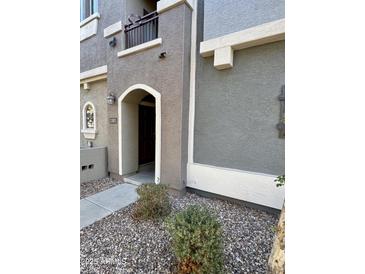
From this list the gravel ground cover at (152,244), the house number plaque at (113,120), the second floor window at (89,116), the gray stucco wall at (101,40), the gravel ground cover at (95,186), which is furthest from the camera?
the second floor window at (89,116)

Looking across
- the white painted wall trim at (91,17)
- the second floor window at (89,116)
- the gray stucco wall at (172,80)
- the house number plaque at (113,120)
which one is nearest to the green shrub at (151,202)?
the gray stucco wall at (172,80)

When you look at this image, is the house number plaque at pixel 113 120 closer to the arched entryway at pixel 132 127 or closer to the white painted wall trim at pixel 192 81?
the arched entryway at pixel 132 127

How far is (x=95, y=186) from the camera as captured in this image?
5406 mm

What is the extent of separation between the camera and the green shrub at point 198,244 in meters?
2.02

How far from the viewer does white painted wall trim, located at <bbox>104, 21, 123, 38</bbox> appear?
573cm

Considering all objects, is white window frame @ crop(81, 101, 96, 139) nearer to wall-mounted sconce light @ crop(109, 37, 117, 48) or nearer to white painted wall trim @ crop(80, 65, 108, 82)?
white painted wall trim @ crop(80, 65, 108, 82)

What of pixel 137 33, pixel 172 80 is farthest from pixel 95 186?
pixel 137 33

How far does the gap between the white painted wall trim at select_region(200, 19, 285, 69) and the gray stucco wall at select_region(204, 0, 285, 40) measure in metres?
0.18

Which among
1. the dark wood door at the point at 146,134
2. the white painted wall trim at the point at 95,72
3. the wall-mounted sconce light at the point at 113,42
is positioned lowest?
the dark wood door at the point at 146,134

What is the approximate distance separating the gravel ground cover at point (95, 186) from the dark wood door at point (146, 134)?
1391 mm

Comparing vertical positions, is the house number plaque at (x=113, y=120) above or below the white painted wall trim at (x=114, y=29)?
below
